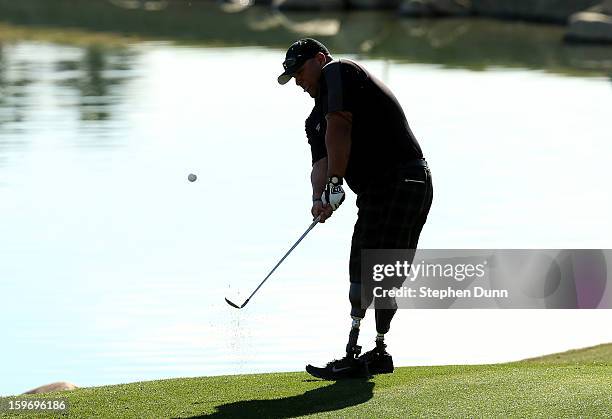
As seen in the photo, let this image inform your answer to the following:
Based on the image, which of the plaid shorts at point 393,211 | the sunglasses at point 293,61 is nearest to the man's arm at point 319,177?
the plaid shorts at point 393,211

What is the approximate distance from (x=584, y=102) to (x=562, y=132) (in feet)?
10.8

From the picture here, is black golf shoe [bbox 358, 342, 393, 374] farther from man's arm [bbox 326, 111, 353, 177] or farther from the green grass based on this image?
man's arm [bbox 326, 111, 353, 177]

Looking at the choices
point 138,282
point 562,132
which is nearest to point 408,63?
point 562,132

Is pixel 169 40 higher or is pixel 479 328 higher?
pixel 169 40

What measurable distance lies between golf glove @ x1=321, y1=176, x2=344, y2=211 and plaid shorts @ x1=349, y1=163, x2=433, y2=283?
0.54 feet

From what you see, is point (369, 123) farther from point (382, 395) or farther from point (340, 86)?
point (382, 395)

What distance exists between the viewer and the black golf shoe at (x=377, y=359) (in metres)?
7.50

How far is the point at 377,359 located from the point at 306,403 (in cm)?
82

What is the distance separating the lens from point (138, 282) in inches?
484

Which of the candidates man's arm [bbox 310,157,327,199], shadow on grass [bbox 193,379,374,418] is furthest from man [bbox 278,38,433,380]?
shadow on grass [bbox 193,379,374,418]

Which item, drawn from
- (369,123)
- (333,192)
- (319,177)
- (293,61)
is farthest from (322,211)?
(293,61)

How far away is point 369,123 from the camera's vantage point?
7.12 m

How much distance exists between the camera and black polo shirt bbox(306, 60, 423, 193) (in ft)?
23.0

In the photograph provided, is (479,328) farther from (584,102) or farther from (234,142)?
(584,102)
